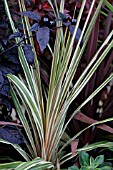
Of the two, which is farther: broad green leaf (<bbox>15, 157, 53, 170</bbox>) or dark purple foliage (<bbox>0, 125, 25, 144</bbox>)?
dark purple foliage (<bbox>0, 125, 25, 144</bbox>)

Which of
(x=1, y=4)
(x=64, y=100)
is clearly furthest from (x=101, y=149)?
(x=1, y=4)

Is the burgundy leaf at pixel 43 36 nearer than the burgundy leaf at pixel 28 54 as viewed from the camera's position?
Yes

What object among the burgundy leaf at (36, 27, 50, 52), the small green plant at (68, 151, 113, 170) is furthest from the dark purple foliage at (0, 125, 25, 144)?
the burgundy leaf at (36, 27, 50, 52)

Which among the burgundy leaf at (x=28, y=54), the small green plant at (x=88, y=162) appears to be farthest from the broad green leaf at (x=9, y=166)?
the burgundy leaf at (x=28, y=54)

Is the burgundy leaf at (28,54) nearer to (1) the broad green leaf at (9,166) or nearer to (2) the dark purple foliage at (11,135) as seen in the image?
(2) the dark purple foliage at (11,135)

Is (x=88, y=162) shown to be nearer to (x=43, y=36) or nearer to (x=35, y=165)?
(x=35, y=165)

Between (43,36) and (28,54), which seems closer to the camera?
(43,36)

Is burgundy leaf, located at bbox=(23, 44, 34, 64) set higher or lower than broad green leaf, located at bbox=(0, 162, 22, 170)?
higher

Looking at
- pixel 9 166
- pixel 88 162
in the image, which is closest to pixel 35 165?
pixel 9 166

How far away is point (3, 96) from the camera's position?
1.40 metres

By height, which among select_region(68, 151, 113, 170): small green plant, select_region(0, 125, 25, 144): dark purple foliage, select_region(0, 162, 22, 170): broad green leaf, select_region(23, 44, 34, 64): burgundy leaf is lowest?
select_region(68, 151, 113, 170): small green plant

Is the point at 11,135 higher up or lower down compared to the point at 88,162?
higher up

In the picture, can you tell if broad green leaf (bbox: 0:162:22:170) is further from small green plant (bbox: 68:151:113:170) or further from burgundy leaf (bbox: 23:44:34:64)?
burgundy leaf (bbox: 23:44:34:64)

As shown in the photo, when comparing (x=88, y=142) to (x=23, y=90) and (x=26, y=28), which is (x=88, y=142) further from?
(x=26, y=28)
